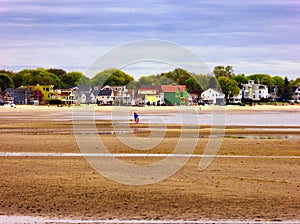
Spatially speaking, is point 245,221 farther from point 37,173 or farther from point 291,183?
point 37,173

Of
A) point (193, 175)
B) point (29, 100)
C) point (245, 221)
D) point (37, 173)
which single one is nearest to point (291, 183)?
point (193, 175)

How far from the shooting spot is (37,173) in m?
17.3

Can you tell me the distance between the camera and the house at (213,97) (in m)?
146

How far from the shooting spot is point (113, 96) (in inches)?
5866

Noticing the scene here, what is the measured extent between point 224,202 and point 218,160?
7761mm

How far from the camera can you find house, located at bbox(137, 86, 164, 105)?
138 metres

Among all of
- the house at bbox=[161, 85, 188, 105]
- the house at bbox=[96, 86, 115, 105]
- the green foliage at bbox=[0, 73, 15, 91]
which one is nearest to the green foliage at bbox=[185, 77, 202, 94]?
the house at bbox=[161, 85, 188, 105]

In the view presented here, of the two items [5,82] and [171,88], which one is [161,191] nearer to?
[171,88]

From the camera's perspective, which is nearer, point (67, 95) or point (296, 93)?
point (67, 95)

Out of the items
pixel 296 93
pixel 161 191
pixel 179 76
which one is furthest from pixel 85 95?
pixel 161 191

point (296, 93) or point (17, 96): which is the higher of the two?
point (296, 93)

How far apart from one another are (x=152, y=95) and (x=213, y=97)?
1693 centimetres

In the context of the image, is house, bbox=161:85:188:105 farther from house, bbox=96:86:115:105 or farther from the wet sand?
the wet sand

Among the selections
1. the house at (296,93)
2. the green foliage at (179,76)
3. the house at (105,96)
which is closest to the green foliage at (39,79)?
the house at (105,96)
